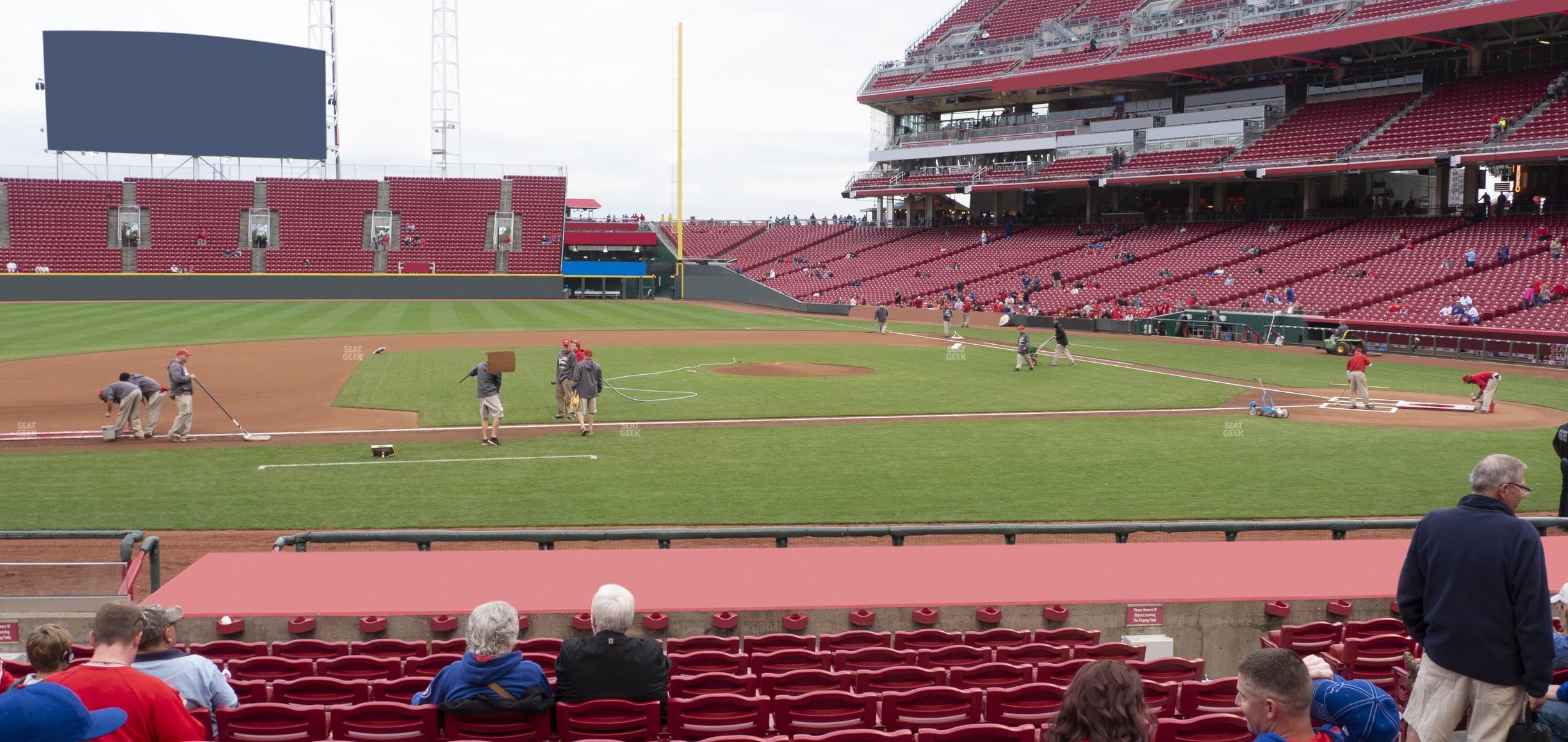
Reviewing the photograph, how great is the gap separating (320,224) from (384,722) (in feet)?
245

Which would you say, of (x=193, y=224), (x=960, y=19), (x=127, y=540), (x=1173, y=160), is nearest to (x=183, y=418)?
(x=127, y=540)

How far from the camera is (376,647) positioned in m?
7.83

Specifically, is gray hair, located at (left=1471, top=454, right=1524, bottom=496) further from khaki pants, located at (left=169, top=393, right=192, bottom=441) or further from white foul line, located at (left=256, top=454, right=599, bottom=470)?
khaki pants, located at (left=169, top=393, right=192, bottom=441)

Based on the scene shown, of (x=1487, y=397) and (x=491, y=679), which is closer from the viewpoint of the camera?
(x=491, y=679)

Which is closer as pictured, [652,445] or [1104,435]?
[652,445]

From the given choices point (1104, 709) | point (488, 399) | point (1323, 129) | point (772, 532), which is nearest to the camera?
point (1104, 709)

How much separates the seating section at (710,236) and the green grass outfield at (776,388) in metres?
45.7

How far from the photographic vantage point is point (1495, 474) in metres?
5.14

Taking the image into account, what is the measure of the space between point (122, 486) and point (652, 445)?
844 cm

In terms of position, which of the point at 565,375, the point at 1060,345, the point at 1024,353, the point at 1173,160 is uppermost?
the point at 1173,160

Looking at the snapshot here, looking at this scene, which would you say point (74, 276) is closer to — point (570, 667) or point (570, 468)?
point (570, 468)

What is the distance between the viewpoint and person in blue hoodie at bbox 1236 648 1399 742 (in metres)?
4.12

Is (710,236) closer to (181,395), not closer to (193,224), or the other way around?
(193,224)

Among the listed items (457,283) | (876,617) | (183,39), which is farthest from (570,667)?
(183,39)
